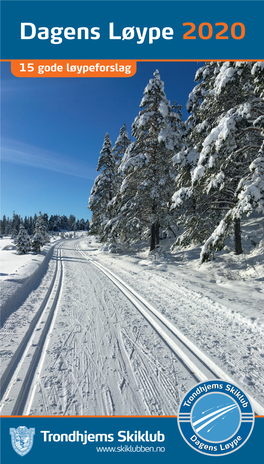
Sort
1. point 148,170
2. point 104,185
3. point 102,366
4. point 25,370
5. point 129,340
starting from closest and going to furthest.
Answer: point 25,370 < point 102,366 < point 129,340 < point 148,170 < point 104,185

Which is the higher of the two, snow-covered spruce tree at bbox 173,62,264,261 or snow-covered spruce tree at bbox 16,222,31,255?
snow-covered spruce tree at bbox 173,62,264,261

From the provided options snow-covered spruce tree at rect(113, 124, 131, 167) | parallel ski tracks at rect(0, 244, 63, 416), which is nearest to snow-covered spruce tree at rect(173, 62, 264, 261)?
parallel ski tracks at rect(0, 244, 63, 416)

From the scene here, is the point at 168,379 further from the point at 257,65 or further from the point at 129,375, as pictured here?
the point at 257,65

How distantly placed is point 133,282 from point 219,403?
5680 millimetres

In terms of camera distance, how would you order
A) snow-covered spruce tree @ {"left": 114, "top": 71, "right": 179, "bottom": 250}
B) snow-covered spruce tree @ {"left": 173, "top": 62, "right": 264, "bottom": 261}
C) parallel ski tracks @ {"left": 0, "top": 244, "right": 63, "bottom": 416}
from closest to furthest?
1. parallel ski tracks @ {"left": 0, "top": 244, "right": 63, "bottom": 416}
2. snow-covered spruce tree @ {"left": 173, "top": 62, "right": 264, "bottom": 261}
3. snow-covered spruce tree @ {"left": 114, "top": 71, "right": 179, "bottom": 250}

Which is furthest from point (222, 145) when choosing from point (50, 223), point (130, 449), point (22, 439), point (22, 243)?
point (50, 223)

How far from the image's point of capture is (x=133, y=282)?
771cm

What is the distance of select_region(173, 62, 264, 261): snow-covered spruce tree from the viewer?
21.6 ft

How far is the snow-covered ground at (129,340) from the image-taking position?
2412 mm

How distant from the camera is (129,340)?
367cm

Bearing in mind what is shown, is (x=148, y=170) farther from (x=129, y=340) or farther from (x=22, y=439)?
(x=22, y=439)

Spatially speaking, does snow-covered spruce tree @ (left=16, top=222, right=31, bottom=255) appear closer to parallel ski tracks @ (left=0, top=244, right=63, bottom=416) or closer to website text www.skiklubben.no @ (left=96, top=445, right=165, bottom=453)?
parallel ski tracks @ (left=0, top=244, right=63, bottom=416)

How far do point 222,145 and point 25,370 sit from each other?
7389mm

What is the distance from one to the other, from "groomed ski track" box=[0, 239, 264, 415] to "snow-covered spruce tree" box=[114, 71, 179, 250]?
9.53 metres
